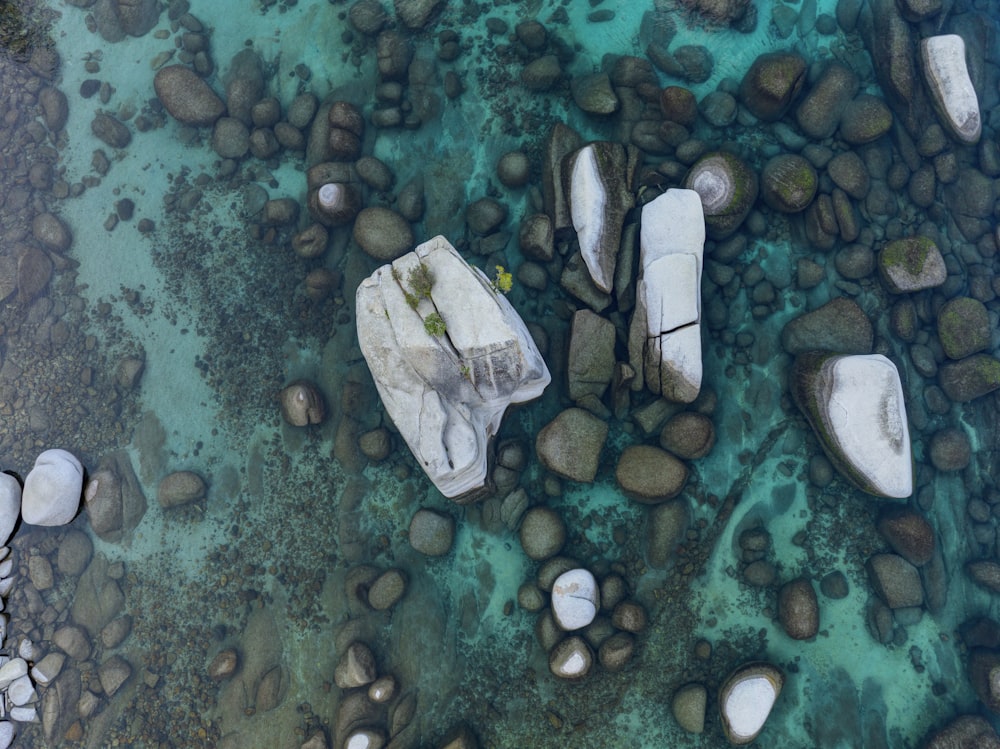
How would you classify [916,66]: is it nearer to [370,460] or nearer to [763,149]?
[763,149]

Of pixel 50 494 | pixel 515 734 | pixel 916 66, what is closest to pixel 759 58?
pixel 916 66

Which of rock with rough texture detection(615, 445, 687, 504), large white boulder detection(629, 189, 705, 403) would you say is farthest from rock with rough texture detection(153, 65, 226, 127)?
rock with rough texture detection(615, 445, 687, 504)

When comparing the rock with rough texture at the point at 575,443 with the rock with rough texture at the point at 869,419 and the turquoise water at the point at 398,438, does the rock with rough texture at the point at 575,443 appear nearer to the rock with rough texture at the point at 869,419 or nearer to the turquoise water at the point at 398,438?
the turquoise water at the point at 398,438

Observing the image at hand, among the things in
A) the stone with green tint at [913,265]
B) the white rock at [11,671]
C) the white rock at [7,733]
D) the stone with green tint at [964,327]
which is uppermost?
the stone with green tint at [913,265]

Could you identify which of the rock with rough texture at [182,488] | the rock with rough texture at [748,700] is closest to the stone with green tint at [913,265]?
the rock with rough texture at [748,700]

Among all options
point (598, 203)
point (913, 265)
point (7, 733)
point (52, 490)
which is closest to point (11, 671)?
point (7, 733)

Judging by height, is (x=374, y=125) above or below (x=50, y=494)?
above

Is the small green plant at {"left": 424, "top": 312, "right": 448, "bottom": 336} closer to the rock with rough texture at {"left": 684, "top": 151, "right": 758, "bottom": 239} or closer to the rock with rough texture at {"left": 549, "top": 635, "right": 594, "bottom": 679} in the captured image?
the rock with rough texture at {"left": 684, "top": 151, "right": 758, "bottom": 239}

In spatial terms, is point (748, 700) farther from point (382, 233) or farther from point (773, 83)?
point (773, 83)
